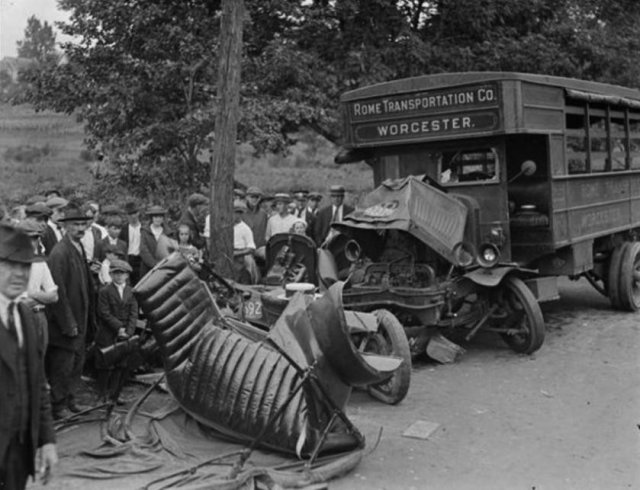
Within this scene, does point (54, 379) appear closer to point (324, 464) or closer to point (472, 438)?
point (324, 464)

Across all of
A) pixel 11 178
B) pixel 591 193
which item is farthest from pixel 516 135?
pixel 11 178

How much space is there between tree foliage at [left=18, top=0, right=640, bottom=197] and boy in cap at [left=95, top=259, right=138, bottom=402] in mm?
6379

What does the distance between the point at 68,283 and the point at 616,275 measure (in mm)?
7764

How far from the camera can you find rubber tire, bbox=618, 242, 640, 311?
1106cm

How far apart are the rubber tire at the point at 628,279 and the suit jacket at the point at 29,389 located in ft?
30.1

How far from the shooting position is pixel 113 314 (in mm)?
7297

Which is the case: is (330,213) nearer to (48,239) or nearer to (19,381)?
(48,239)

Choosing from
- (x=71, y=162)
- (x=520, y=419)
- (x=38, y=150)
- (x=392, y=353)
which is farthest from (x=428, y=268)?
(x=38, y=150)

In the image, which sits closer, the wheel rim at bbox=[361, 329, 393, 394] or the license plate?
the wheel rim at bbox=[361, 329, 393, 394]

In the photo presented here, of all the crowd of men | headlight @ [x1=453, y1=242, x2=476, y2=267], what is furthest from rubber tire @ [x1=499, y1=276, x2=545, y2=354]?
the crowd of men

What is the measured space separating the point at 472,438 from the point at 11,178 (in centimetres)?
2165

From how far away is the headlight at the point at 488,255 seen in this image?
8914 mm

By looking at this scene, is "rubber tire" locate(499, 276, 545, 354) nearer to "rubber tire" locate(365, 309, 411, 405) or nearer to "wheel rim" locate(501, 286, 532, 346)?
"wheel rim" locate(501, 286, 532, 346)

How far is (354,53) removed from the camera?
1564 centimetres
